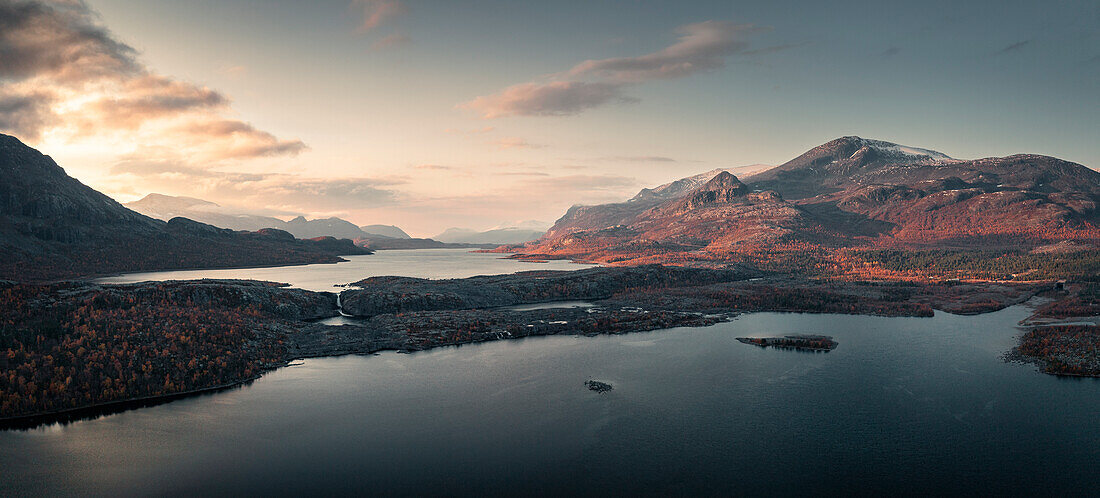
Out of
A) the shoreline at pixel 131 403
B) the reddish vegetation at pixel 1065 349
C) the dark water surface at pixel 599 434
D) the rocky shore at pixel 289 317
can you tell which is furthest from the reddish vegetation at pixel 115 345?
the reddish vegetation at pixel 1065 349

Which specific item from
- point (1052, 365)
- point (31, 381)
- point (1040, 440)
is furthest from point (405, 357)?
point (1052, 365)

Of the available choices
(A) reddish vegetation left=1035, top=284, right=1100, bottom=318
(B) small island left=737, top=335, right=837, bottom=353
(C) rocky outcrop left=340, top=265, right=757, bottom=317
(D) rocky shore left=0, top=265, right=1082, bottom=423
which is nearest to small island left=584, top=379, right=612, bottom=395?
(D) rocky shore left=0, top=265, right=1082, bottom=423

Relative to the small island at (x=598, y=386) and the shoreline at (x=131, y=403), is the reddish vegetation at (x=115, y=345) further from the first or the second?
the small island at (x=598, y=386)

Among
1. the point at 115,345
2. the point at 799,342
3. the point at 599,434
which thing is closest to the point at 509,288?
the point at 799,342

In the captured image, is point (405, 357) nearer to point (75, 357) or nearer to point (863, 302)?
point (75, 357)

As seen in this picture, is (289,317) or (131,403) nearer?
(131,403)

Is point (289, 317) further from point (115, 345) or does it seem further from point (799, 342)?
point (799, 342)

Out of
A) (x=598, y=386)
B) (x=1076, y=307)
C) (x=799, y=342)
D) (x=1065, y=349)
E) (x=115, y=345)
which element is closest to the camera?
(x=598, y=386)

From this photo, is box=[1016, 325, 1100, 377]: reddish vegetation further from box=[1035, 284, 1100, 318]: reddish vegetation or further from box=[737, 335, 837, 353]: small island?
box=[737, 335, 837, 353]: small island
